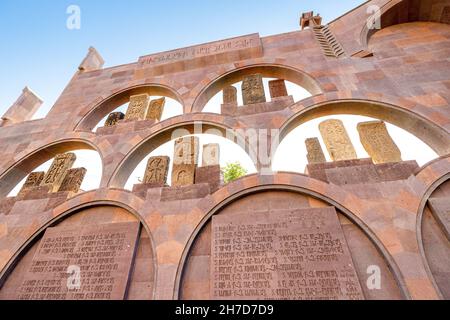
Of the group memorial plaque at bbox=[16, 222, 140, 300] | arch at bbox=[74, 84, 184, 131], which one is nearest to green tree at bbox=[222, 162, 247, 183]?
arch at bbox=[74, 84, 184, 131]

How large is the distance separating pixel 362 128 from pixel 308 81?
240 centimetres

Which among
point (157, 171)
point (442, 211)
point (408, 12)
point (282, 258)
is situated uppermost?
point (408, 12)

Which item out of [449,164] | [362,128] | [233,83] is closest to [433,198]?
[449,164]

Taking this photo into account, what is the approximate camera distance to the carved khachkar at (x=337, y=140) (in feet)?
17.2

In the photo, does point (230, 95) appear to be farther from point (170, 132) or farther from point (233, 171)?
point (233, 171)

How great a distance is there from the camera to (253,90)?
7.11 m

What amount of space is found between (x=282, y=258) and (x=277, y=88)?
208 inches

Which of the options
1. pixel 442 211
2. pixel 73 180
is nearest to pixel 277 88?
pixel 442 211

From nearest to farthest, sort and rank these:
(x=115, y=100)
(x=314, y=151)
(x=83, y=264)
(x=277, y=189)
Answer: (x=83, y=264) < (x=277, y=189) < (x=314, y=151) < (x=115, y=100)

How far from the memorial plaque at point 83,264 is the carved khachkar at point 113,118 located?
4.00 m

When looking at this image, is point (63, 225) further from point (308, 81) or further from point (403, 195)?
point (308, 81)

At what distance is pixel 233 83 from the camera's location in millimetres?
8219
